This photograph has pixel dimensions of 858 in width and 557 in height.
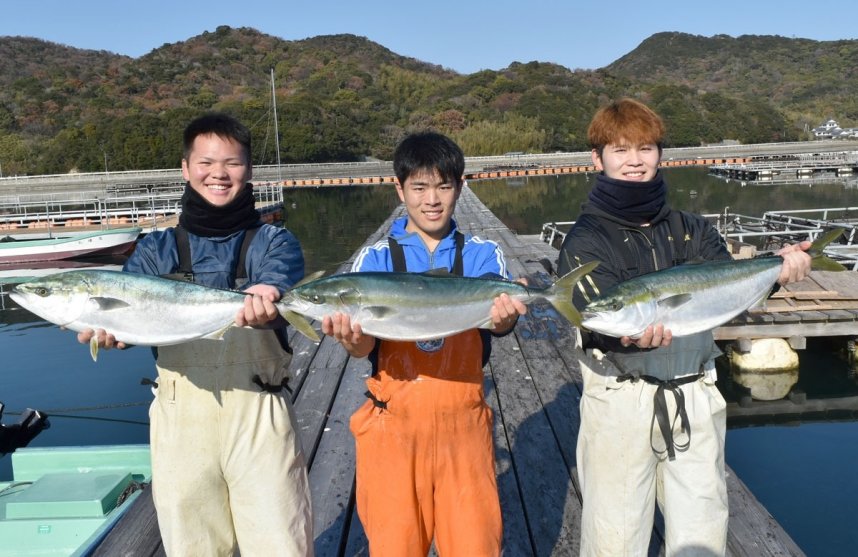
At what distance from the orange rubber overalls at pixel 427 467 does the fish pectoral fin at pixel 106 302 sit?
3.71 ft

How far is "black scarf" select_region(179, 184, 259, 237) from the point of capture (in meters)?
2.69

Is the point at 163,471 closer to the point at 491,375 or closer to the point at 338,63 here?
the point at 491,375

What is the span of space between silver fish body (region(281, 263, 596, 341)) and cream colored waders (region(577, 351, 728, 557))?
0.50 meters

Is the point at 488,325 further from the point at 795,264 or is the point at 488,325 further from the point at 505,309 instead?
the point at 795,264

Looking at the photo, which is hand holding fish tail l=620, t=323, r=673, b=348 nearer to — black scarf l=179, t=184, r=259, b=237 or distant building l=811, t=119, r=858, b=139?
black scarf l=179, t=184, r=259, b=237

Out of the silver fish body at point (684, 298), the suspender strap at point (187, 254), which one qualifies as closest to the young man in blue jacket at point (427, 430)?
the silver fish body at point (684, 298)

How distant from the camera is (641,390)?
8.63 feet

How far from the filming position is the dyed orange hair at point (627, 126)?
2.76 metres

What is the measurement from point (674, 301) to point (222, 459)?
1998 millimetres

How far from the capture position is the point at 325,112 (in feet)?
257

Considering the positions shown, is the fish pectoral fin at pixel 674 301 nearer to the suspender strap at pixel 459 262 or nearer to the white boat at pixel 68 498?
the suspender strap at pixel 459 262

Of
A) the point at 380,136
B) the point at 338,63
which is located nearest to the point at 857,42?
the point at 338,63

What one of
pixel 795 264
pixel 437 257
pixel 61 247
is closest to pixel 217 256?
pixel 437 257

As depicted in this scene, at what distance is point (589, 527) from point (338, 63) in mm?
119961
